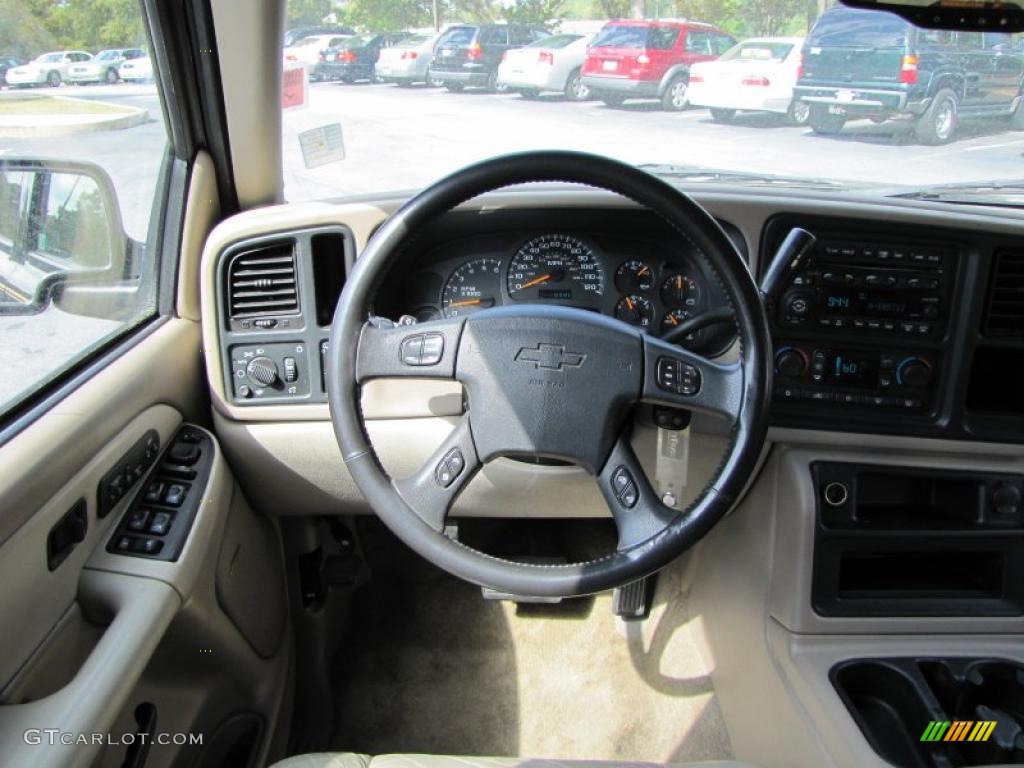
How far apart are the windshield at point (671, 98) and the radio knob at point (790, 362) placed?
42cm

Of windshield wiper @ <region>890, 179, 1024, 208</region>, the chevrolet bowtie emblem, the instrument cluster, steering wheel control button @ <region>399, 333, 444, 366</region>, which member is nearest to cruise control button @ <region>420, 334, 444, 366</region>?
steering wheel control button @ <region>399, 333, 444, 366</region>

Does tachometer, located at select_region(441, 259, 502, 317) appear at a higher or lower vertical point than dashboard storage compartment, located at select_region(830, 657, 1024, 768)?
higher

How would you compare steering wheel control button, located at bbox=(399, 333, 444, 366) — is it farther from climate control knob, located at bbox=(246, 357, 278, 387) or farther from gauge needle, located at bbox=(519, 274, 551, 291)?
climate control knob, located at bbox=(246, 357, 278, 387)

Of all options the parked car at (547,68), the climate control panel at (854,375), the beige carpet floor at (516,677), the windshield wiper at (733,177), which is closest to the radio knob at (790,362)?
the climate control panel at (854,375)

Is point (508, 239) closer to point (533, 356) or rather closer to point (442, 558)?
point (533, 356)

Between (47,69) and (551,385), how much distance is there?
3.70 feet

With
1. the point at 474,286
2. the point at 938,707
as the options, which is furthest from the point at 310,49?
the point at 938,707

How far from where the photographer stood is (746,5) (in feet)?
5.82

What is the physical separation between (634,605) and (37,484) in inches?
65.1

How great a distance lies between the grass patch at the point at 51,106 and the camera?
1483 millimetres

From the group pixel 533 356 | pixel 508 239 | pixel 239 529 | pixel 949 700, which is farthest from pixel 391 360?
pixel 949 700

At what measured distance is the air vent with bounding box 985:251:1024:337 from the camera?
183 cm

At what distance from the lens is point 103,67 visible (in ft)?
5.78

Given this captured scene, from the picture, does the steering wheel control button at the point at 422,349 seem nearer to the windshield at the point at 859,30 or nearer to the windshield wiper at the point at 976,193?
the windshield at the point at 859,30
